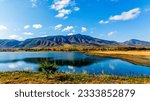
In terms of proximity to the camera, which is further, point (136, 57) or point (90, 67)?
point (136, 57)

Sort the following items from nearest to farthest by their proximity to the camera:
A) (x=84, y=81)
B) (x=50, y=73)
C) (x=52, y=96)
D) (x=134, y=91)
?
1. (x=52, y=96)
2. (x=134, y=91)
3. (x=84, y=81)
4. (x=50, y=73)

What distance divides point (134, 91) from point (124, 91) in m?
0.53

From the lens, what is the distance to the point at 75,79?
61.3 ft

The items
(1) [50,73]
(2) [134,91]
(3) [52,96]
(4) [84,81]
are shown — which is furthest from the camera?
(1) [50,73]

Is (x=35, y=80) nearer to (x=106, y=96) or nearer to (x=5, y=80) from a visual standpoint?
(x=5, y=80)

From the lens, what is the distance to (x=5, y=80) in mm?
18453

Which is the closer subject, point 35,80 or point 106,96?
point 106,96

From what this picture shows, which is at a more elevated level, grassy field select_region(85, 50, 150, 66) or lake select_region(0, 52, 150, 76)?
grassy field select_region(85, 50, 150, 66)

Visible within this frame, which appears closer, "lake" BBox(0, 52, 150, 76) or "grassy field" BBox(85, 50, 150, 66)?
"lake" BBox(0, 52, 150, 76)

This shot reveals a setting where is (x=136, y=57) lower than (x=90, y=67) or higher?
higher

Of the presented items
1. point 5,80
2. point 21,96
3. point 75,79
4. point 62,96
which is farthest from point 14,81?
point 62,96

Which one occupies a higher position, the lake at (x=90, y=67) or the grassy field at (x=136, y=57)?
the grassy field at (x=136, y=57)

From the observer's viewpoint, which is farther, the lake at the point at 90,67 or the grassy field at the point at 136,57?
the grassy field at the point at 136,57

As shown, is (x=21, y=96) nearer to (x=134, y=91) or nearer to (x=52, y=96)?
(x=52, y=96)
